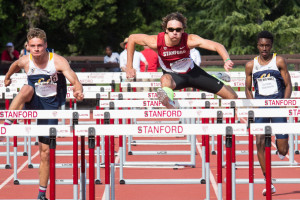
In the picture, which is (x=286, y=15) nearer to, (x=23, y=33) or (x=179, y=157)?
(x=23, y=33)

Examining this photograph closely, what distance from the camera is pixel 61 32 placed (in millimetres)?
40375

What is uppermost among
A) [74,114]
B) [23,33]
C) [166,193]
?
[23,33]

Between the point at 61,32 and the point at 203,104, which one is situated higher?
the point at 61,32

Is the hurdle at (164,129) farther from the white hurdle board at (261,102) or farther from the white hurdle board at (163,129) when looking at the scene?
the white hurdle board at (261,102)

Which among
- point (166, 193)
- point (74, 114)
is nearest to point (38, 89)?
point (74, 114)

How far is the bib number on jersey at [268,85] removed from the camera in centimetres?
960

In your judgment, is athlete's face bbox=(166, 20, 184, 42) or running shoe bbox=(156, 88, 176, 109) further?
athlete's face bbox=(166, 20, 184, 42)

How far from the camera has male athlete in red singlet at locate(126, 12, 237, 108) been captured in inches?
358

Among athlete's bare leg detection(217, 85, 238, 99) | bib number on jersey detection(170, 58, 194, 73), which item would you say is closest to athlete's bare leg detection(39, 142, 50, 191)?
bib number on jersey detection(170, 58, 194, 73)

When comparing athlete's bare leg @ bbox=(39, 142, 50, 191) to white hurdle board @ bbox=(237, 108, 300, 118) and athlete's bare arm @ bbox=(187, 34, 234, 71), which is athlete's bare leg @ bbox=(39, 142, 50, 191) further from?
white hurdle board @ bbox=(237, 108, 300, 118)

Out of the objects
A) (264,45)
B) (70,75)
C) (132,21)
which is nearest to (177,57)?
(264,45)

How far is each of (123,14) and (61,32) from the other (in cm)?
341

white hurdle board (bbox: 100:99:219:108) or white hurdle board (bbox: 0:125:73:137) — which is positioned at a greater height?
white hurdle board (bbox: 100:99:219:108)

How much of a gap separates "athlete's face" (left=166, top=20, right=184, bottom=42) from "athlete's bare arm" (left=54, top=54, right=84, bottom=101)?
1334mm
